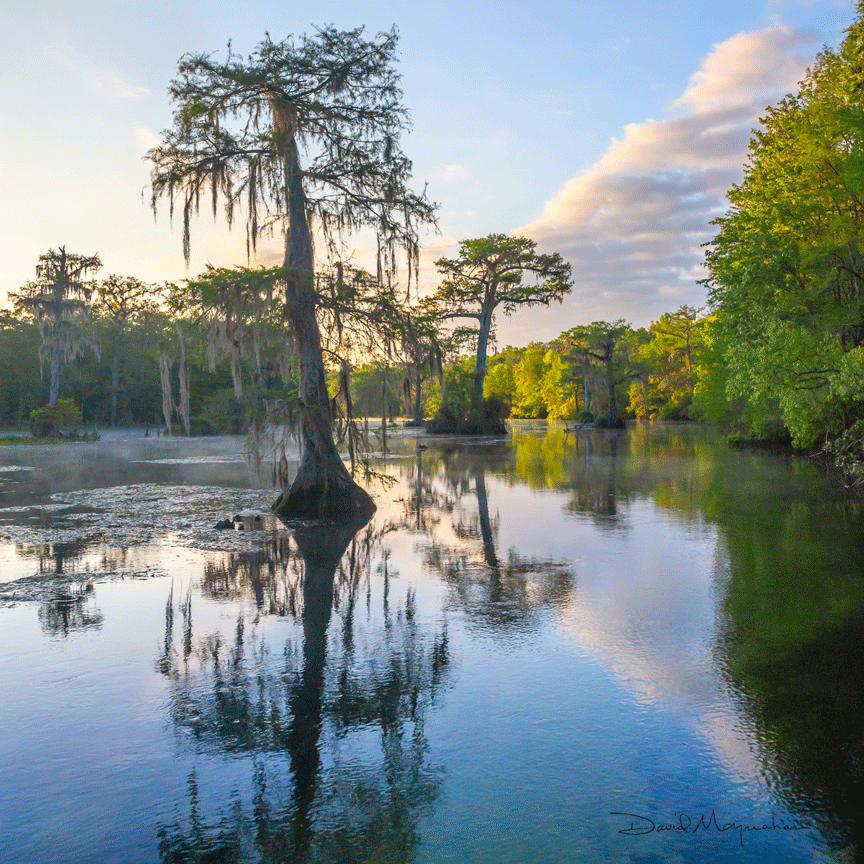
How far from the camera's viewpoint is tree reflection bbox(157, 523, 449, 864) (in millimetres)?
3967

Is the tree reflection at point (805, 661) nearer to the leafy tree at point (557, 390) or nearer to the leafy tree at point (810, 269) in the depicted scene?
the leafy tree at point (810, 269)

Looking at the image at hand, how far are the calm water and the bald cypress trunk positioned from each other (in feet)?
7.62

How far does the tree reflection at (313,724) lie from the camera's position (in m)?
3.97

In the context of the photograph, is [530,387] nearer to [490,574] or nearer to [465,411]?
[465,411]

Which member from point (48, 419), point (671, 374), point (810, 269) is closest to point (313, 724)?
point (810, 269)

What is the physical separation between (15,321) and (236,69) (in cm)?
6438

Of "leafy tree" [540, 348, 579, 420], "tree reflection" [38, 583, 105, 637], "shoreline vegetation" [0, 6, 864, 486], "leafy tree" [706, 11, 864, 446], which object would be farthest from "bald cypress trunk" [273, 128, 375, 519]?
"leafy tree" [540, 348, 579, 420]

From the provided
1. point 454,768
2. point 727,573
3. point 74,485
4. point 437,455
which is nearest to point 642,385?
point 437,455

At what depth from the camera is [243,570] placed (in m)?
10.7

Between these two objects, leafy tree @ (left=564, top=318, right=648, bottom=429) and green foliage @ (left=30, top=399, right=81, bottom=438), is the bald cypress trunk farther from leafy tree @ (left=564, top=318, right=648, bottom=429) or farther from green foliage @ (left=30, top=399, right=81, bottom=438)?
leafy tree @ (left=564, top=318, right=648, bottom=429)

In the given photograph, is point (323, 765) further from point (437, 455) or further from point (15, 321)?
point (15, 321)

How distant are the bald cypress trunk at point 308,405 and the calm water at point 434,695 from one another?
2322mm
